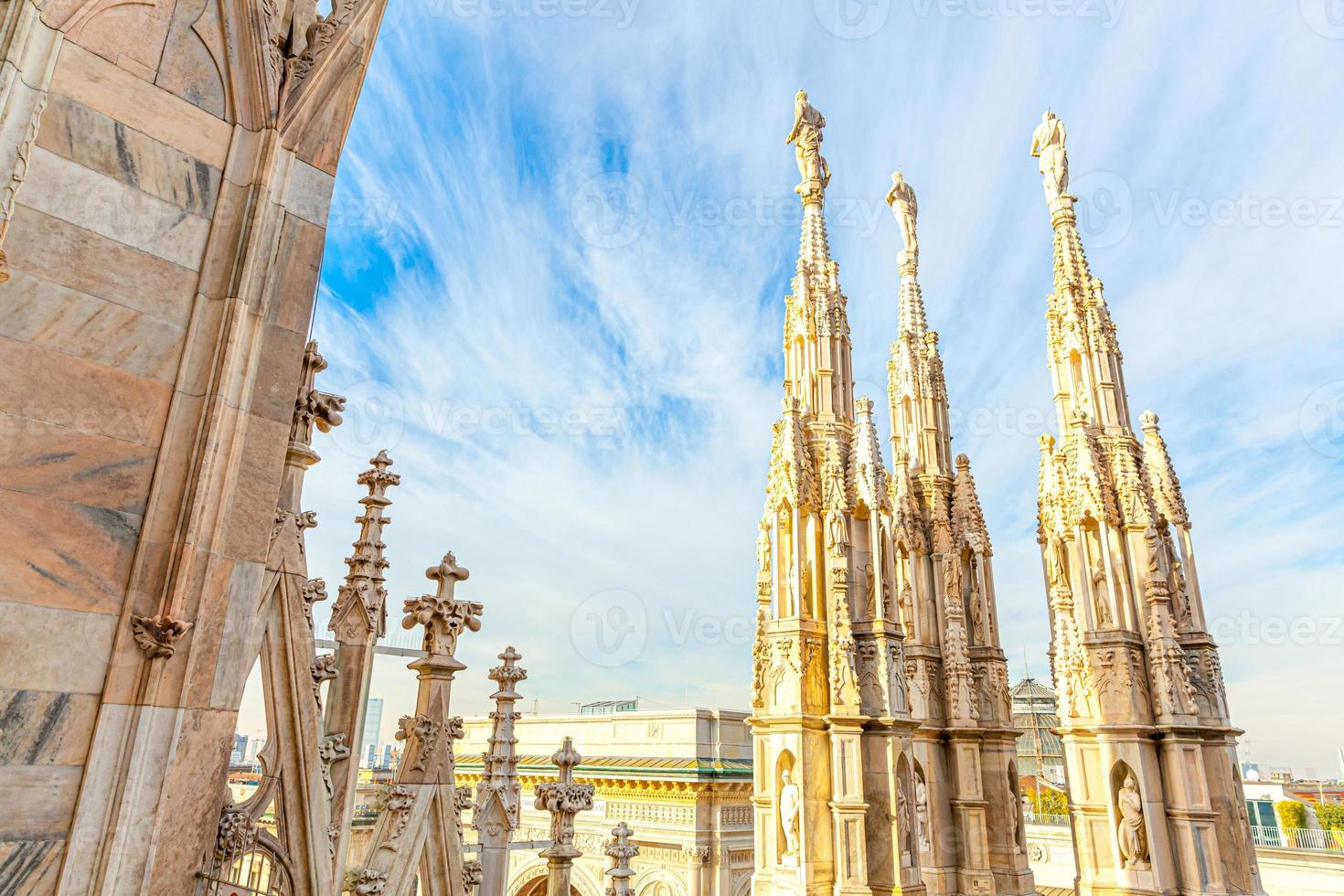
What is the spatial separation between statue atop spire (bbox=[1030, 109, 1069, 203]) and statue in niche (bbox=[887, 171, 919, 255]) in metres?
3.78

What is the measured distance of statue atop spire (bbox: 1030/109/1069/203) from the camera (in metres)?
19.5

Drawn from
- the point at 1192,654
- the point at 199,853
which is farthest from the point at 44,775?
the point at 1192,654

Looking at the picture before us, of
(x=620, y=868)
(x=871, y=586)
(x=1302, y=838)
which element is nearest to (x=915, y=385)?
(x=871, y=586)

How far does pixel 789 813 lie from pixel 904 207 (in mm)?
18768

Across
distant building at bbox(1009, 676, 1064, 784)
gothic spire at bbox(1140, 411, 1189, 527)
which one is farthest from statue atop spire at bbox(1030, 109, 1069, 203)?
distant building at bbox(1009, 676, 1064, 784)

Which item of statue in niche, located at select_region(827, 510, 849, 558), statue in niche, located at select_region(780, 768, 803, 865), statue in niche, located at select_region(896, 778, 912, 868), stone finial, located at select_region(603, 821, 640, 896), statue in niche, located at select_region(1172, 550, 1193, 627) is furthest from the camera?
statue in niche, located at select_region(1172, 550, 1193, 627)

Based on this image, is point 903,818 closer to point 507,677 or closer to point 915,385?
point 507,677

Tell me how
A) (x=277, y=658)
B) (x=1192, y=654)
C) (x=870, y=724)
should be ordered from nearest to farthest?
1. (x=277, y=658)
2. (x=870, y=724)
3. (x=1192, y=654)

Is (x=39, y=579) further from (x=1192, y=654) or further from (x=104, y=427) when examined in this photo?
(x=1192, y=654)

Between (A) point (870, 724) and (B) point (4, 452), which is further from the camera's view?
(A) point (870, 724)

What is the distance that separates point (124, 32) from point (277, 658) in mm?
4197

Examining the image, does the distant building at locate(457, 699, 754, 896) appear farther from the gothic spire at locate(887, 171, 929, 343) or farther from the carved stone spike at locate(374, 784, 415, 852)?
the carved stone spike at locate(374, 784, 415, 852)

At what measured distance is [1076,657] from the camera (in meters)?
15.1

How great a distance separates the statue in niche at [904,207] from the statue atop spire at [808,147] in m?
7.43
